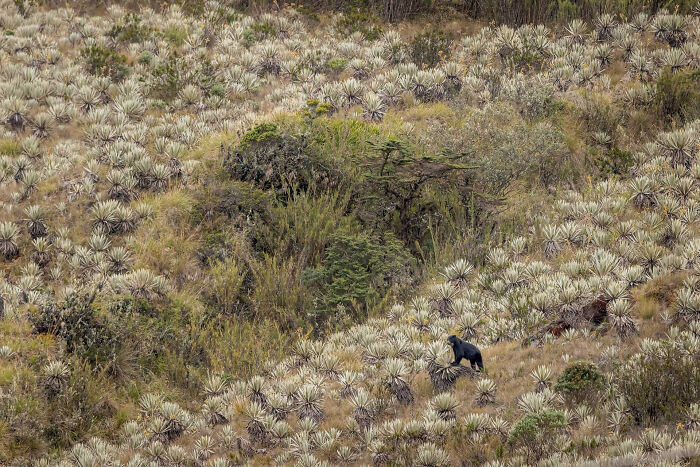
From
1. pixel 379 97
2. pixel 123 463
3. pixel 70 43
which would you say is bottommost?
pixel 123 463

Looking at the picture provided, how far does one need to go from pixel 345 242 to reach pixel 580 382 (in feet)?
15.9

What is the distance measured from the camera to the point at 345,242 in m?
10.7

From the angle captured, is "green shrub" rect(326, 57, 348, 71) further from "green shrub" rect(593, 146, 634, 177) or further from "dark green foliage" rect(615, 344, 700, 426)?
"dark green foliage" rect(615, 344, 700, 426)

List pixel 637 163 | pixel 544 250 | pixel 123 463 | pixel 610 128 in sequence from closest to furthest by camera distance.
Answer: pixel 123 463 → pixel 544 250 → pixel 637 163 → pixel 610 128

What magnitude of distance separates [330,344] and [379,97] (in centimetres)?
779

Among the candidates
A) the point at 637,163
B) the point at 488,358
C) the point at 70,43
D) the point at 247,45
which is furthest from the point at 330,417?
the point at 70,43

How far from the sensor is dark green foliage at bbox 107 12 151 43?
17.8m

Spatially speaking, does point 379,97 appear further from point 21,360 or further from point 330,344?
point 21,360

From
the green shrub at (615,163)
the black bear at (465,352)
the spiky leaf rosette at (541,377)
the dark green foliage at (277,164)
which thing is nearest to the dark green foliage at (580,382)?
the spiky leaf rosette at (541,377)

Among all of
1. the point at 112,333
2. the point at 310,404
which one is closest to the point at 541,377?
the point at 310,404

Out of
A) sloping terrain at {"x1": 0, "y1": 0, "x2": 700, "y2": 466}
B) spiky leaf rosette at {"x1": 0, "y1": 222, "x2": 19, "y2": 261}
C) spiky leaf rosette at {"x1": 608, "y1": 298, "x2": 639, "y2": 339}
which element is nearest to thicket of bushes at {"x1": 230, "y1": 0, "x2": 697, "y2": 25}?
sloping terrain at {"x1": 0, "y1": 0, "x2": 700, "y2": 466}

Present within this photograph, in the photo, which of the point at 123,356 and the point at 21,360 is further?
the point at 123,356

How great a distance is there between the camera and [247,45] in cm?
1811

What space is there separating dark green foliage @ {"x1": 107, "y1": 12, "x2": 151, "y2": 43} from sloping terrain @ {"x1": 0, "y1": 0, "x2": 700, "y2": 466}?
73mm
